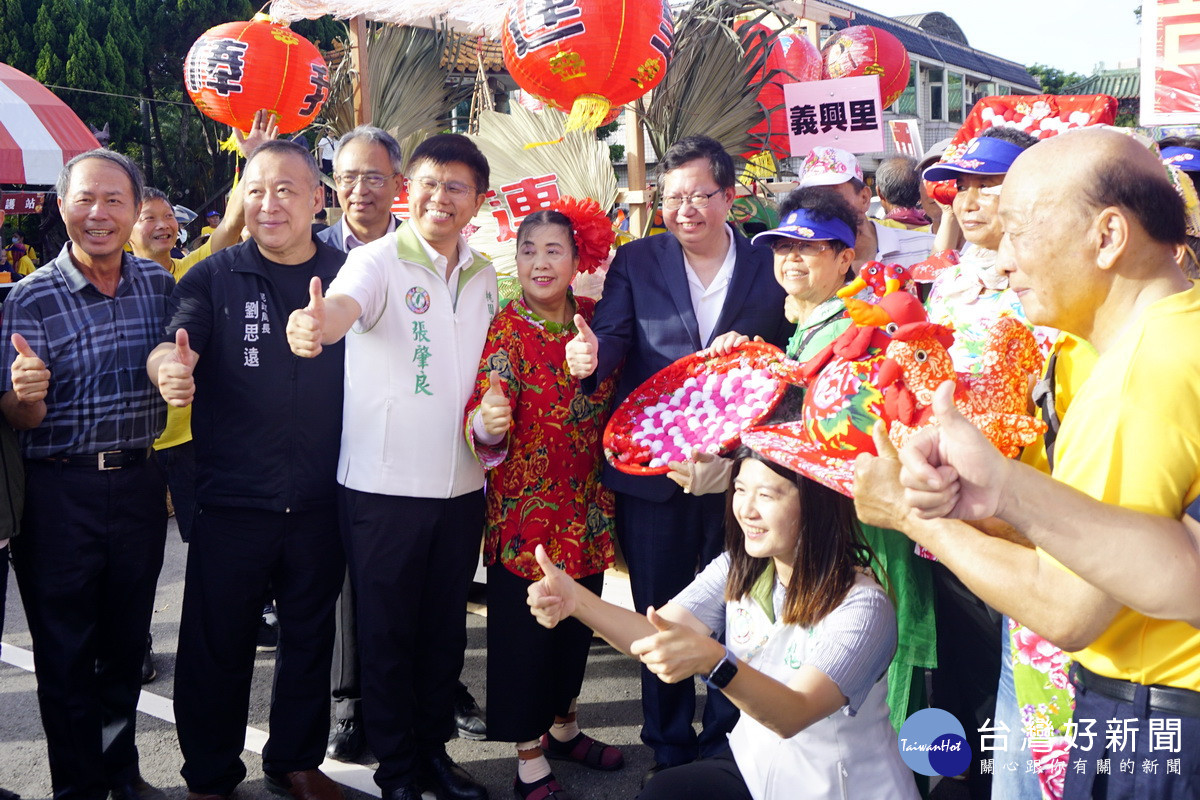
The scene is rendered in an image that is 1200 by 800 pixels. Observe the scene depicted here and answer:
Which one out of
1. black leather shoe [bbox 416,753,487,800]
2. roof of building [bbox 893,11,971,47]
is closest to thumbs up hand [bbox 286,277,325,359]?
black leather shoe [bbox 416,753,487,800]

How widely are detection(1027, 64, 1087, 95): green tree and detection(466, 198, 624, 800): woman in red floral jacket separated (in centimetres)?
2908

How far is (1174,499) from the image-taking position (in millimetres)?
1210

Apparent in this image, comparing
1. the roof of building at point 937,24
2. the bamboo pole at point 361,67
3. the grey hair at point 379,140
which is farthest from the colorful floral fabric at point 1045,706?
the roof of building at point 937,24

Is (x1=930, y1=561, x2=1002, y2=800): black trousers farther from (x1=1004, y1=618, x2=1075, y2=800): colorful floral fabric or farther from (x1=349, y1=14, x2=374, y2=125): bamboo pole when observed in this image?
(x1=349, y1=14, x2=374, y2=125): bamboo pole

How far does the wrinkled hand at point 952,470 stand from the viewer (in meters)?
1.18

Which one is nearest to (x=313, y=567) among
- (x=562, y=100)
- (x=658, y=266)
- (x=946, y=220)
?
(x=658, y=266)

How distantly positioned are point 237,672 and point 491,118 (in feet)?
7.88

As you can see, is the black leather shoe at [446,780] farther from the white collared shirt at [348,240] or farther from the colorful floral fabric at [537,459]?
the white collared shirt at [348,240]

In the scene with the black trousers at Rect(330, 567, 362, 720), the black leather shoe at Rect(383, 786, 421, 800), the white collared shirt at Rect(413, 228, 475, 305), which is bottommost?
the black leather shoe at Rect(383, 786, 421, 800)

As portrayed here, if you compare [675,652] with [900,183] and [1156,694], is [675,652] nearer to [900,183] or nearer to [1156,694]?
[1156,694]

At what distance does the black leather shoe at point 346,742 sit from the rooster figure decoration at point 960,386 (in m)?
2.16

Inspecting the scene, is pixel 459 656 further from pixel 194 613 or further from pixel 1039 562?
pixel 1039 562

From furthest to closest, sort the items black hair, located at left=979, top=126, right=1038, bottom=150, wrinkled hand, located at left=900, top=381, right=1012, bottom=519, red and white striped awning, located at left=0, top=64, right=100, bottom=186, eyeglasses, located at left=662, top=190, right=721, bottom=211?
red and white striped awning, located at left=0, top=64, right=100, bottom=186 → eyeglasses, located at left=662, top=190, right=721, bottom=211 → black hair, located at left=979, top=126, right=1038, bottom=150 → wrinkled hand, located at left=900, top=381, right=1012, bottom=519

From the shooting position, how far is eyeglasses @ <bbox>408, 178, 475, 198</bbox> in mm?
2762
